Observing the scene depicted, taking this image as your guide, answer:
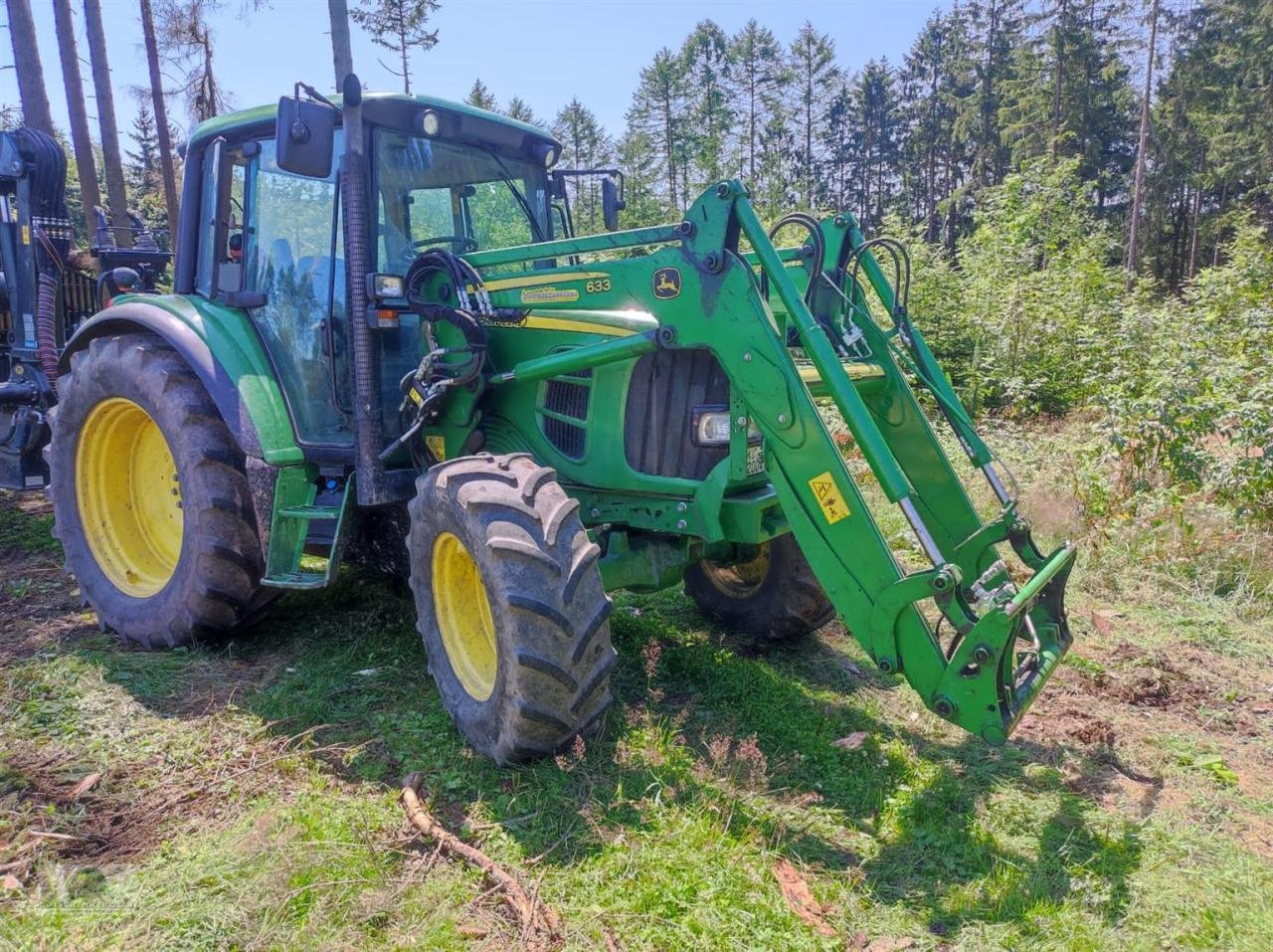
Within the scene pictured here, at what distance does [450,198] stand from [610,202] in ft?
3.47

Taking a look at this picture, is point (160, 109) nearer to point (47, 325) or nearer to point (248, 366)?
point (47, 325)

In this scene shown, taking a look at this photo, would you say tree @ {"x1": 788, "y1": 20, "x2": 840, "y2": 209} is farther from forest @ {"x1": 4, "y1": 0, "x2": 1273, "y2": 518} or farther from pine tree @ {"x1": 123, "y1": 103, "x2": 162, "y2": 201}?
pine tree @ {"x1": 123, "y1": 103, "x2": 162, "y2": 201}

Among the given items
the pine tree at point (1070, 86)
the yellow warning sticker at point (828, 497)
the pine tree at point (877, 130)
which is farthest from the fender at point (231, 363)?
the pine tree at point (877, 130)

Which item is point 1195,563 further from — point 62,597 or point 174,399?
point 62,597

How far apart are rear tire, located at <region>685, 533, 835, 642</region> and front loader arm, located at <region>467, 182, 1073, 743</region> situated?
0.91m

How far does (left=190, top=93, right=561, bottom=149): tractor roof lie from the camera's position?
13.3 feet

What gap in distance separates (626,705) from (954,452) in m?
5.75

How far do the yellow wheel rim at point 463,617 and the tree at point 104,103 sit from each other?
1285 centimetres

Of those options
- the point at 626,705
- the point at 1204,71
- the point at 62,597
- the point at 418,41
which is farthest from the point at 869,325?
the point at 1204,71

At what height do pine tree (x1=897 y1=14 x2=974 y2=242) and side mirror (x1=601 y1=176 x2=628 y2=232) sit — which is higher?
pine tree (x1=897 y1=14 x2=974 y2=242)

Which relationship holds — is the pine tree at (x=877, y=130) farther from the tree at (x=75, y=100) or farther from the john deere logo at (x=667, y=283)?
the john deere logo at (x=667, y=283)

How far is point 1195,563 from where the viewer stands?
578 centimetres

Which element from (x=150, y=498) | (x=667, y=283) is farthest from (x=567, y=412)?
(x=150, y=498)

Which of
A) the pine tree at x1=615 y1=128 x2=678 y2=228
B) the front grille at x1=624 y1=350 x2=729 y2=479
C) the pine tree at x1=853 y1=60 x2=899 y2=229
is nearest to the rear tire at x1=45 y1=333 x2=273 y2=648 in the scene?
the front grille at x1=624 y1=350 x2=729 y2=479
